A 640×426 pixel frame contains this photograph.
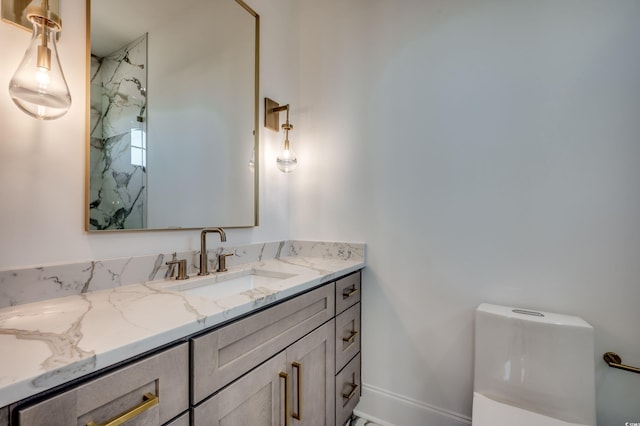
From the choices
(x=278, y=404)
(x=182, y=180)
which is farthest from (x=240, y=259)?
(x=278, y=404)

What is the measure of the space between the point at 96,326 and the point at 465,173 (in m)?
1.51

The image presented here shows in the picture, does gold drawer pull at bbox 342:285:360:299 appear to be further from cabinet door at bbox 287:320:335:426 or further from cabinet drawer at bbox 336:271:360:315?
cabinet door at bbox 287:320:335:426

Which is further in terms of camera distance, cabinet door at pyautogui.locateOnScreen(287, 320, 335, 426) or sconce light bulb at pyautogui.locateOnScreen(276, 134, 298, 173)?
sconce light bulb at pyautogui.locateOnScreen(276, 134, 298, 173)

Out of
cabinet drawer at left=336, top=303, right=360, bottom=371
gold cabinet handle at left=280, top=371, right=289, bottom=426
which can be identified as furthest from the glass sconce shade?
gold cabinet handle at left=280, top=371, right=289, bottom=426

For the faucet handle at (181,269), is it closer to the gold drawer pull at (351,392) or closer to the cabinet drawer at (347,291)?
the cabinet drawer at (347,291)

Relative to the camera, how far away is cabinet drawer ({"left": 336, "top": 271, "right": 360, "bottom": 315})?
4.55 ft

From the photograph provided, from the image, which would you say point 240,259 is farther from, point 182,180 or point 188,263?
point 182,180

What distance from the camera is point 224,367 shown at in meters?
0.78

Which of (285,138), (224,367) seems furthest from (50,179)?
(285,138)

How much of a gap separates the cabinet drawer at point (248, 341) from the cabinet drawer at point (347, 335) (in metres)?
0.22

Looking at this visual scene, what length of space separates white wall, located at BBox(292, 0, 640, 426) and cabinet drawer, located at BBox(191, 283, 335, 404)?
0.63m

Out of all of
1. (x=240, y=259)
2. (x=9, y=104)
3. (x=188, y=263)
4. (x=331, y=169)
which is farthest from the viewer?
(x=331, y=169)

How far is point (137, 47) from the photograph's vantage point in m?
1.11

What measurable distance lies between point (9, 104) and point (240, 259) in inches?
39.5
